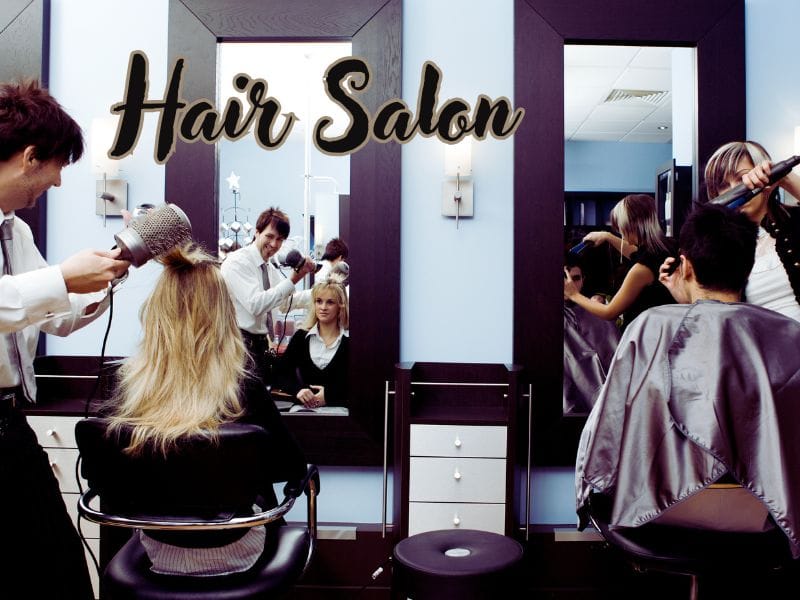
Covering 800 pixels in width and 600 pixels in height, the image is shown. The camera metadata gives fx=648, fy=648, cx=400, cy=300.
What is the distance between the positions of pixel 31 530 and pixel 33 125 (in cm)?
90

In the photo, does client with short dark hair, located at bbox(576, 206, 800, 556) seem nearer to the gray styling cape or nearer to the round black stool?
the round black stool

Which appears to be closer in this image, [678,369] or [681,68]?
[678,369]

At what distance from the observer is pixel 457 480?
7.85 feet

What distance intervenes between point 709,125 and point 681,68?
0.27 metres

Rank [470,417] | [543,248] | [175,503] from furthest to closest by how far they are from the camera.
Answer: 1. [543,248]
2. [470,417]
3. [175,503]

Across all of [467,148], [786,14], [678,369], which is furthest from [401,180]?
[786,14]

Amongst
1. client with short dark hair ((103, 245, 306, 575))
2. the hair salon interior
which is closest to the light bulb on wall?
the hair salon interior

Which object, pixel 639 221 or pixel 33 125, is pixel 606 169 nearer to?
pixel 639 221

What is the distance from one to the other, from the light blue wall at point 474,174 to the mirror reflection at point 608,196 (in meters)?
0.07

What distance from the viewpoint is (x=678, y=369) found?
5.15ft

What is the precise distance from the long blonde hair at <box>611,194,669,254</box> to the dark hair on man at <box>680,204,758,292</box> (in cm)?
100

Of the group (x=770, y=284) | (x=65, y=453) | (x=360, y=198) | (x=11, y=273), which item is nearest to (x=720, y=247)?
(x=770, y=284)

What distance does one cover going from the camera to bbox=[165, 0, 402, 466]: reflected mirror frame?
105 inches

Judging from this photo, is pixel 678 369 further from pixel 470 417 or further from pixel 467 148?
pixel 467 148
